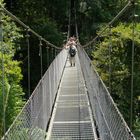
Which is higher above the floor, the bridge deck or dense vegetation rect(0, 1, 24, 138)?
dense vegetation rect(0, 1, 24, 138)

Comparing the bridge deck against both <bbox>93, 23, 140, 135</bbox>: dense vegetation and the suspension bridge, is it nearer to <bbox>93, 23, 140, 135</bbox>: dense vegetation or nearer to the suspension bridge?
the suspension bridge

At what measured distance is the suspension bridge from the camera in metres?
3.69

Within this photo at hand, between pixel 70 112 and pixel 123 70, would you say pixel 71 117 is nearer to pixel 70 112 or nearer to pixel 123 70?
pixel 70 112

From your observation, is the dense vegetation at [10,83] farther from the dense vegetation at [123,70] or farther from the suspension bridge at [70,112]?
the dense vegetation at [123,70]

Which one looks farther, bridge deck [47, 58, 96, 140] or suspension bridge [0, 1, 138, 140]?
bridge deck [47, 58, 96, 140]

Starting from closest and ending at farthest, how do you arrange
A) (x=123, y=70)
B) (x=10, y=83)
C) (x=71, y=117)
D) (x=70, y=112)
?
(x=71, y=117) < (x=70, y=112) < (x=10, y=83) < (x=123, y=70)

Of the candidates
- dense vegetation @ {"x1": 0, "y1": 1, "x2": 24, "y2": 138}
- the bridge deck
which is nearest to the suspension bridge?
the bridge deck

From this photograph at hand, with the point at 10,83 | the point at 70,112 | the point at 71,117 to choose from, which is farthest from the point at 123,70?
the point at 71,117

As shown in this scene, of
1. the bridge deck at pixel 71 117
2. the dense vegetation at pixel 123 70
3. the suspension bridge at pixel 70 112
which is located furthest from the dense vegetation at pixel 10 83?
the dense vegetation at pixel 123 70

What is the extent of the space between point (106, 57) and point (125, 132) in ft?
29.7

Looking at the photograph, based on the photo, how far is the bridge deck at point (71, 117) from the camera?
720 centimetres

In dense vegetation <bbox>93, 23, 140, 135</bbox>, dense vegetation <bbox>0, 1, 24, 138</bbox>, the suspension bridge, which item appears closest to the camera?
the suspension bridge

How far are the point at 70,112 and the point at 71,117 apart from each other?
45 cm

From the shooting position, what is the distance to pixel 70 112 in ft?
29.3
